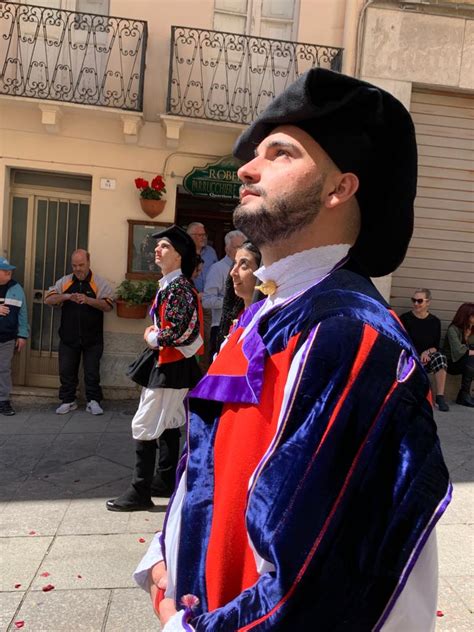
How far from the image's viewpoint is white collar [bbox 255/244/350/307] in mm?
1255

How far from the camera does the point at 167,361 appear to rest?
4.27m

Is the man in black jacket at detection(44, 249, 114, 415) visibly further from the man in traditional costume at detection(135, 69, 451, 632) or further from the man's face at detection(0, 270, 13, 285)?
the man in traditional costume at detection(135, 69, 451, 632)

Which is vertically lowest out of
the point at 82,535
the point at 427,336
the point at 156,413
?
the point at 82,535

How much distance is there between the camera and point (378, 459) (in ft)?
3.21

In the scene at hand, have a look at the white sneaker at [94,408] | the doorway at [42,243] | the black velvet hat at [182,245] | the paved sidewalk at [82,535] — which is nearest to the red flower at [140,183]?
the doorway at [42,243]

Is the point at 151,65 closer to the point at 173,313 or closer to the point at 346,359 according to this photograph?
the point at 173,313

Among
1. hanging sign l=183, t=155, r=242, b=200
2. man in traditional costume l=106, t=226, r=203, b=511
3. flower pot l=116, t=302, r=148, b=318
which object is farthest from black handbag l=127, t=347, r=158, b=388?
hanging sign l=183, t=155, r=242, b=200

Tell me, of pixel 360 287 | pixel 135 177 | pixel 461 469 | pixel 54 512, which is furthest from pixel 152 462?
pixel 135 177

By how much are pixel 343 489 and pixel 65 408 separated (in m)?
7.10

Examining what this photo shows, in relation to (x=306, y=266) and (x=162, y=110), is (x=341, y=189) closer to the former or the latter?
(x=306, y=266)

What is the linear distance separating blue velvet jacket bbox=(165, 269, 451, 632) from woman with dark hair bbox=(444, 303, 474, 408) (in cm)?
766

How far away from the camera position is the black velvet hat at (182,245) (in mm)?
4402

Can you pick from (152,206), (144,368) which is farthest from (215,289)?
(144,368)

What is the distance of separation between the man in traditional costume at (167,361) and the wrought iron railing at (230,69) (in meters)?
4.43
